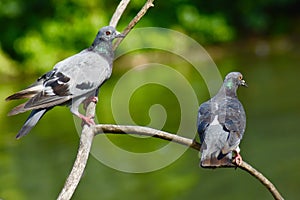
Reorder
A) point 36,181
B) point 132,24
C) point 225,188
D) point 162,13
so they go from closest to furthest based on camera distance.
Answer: point 132,24 → point 225,188 → point 36,181 → point 162,13

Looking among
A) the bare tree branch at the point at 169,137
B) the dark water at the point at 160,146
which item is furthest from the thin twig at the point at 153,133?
the dark water at the point at 160,146

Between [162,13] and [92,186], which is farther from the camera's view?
[162,13]

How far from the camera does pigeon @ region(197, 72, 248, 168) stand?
3.55m

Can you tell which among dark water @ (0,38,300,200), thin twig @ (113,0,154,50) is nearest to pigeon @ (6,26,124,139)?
thin twig @ (113,0,154,50)

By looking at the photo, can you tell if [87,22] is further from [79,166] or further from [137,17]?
[79,166]

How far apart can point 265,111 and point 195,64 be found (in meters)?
6.01

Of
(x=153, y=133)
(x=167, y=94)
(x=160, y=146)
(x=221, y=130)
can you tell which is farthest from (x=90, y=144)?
(x=167, y=94)

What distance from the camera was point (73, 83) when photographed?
3.92 m

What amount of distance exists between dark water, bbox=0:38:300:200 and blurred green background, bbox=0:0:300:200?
0.06 feet

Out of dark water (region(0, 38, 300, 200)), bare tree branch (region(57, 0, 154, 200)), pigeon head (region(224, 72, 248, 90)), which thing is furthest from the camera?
dark water (region(0, 38, 300, 200))

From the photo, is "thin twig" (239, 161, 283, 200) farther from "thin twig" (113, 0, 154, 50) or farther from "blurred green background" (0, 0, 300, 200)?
"blurred green background" (0, 0, 300, 200)

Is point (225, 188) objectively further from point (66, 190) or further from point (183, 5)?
point (183, 5)

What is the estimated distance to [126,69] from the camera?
1984 centimetres

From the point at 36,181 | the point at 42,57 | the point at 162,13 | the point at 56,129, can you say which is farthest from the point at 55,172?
the point at 162,13
